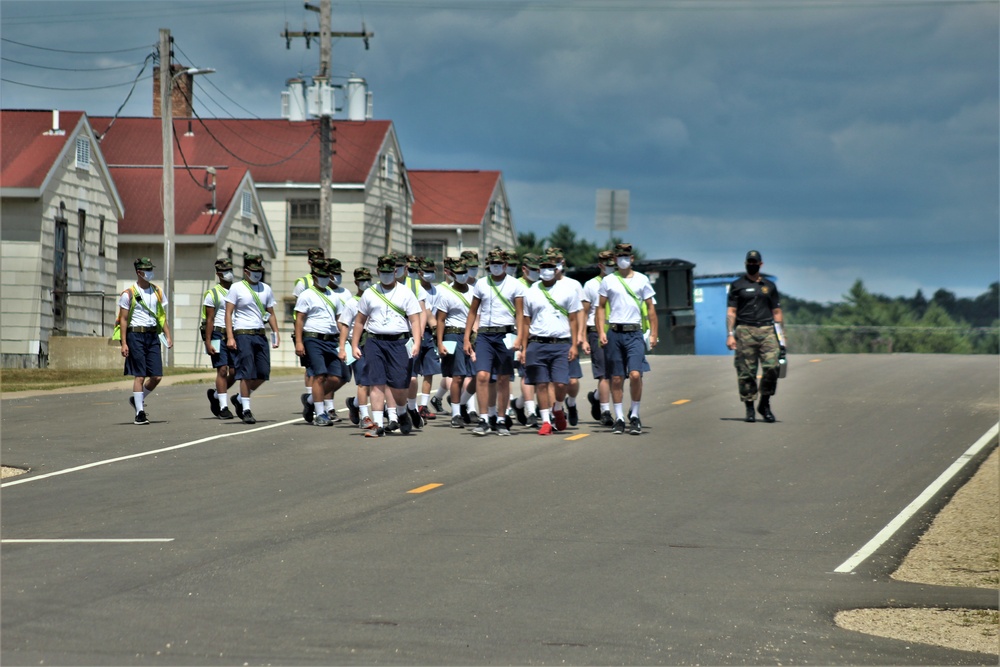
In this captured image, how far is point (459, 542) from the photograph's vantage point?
1001 cm

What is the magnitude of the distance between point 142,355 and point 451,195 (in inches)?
1778

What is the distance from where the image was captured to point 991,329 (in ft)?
177

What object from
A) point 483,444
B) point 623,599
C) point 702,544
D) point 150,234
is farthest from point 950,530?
point 150,234

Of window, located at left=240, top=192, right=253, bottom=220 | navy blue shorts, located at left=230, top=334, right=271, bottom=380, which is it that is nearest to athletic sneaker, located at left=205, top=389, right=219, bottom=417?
navy blue shorts, located at left=230, top=334, right=271, bottom=380

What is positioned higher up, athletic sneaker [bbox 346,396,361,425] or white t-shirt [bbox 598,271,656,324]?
white t-shirt [bbox 598,271,656,324]

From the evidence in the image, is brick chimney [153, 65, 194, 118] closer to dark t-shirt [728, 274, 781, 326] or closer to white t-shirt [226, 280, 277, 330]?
white t-shirt [226, 280, 277, 330]

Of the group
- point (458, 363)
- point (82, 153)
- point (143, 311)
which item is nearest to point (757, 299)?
point (458, 363)

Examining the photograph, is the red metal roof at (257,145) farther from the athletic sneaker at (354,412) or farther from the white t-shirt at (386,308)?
the white t-shirt at (386,308)

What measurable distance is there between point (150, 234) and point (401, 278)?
26.6 m

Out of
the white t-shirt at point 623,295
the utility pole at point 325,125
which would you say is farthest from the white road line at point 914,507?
the utility pole at point 325,125

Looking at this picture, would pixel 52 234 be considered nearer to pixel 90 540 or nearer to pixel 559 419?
pixel 559 419

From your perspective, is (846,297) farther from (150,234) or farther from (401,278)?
(401,278)

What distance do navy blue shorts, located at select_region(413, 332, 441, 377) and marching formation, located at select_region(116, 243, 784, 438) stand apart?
0.02m

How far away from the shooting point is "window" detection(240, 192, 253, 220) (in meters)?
46.5
